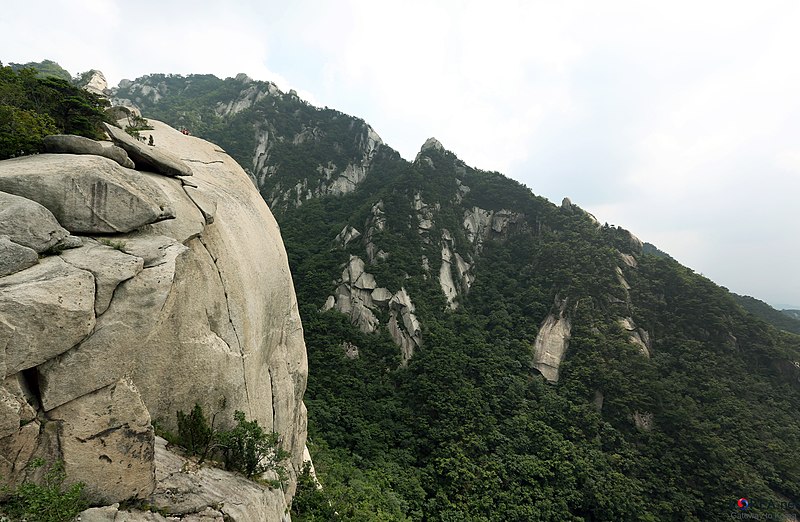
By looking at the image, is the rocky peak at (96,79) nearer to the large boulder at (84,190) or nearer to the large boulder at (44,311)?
the large boulder at (84,190)

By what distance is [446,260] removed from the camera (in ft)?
192

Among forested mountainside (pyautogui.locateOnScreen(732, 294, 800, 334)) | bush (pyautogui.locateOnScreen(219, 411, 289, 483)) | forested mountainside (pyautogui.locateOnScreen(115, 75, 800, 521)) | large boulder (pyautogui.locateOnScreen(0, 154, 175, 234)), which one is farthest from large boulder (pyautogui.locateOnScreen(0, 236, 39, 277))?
forested mountainside (pyautogui.locateOnScreen(732, 294, 800, 334))

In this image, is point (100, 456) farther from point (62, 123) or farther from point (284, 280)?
point (62, 123)

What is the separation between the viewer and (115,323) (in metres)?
6.59

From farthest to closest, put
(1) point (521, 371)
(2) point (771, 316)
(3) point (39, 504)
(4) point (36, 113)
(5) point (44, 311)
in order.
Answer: (2) point (771, 316) < (1) point (521, 371) < (4) point (36, 113) < (5) point (44, 311) < (3) point (39, 504)

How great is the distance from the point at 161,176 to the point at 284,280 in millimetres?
6082

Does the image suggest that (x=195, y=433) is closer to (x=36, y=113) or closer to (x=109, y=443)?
(x=109, y=443)

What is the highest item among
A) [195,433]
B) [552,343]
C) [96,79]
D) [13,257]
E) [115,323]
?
[96,79]

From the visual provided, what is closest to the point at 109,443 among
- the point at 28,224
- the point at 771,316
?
the point at 28,224

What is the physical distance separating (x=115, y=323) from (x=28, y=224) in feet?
7.85

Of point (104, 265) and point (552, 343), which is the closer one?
point (104, 265)

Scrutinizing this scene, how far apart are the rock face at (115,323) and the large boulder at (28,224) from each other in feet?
0.07

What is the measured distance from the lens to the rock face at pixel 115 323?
5609 millimetres

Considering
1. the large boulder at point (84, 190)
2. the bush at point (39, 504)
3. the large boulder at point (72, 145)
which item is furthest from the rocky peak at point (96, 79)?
the bush at point (39, 504)
